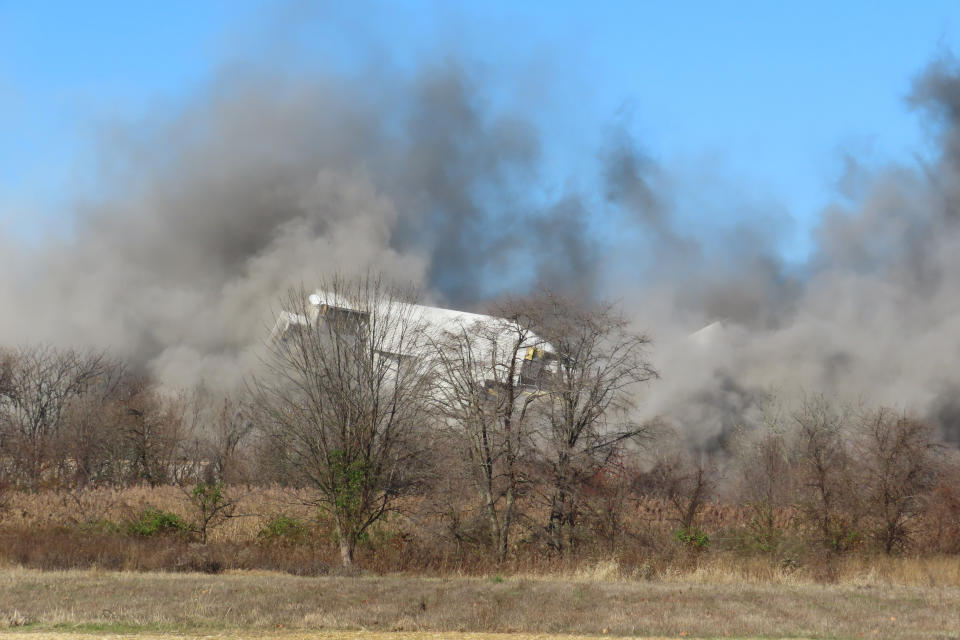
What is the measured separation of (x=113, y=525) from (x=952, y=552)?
22116mm

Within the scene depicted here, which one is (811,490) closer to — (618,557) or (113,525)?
(618,557)

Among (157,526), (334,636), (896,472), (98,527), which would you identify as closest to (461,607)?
(334,636)

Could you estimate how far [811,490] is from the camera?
74.5 feet

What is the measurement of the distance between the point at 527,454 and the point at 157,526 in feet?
32.9

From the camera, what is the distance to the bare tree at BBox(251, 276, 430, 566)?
792 inches

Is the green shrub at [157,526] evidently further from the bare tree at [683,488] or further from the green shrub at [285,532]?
the bare tree at [683,488]

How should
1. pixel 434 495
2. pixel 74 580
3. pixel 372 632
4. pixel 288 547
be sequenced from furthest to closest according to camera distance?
pixel 434 495 → pixel 288 547 → pixel 74 580 → pixel 372 632

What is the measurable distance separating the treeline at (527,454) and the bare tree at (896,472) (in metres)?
0.04

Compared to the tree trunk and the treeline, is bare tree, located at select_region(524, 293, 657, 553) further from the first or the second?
the tree trunk

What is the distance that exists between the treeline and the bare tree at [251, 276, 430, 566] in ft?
0.17

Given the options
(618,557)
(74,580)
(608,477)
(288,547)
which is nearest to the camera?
(74,580)

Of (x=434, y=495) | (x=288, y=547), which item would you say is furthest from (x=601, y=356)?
(x=288, y=547)

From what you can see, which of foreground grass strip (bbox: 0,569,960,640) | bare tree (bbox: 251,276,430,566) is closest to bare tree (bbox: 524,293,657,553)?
bare tree (bbox: 251,276,430,566)

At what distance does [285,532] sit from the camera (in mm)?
21953
